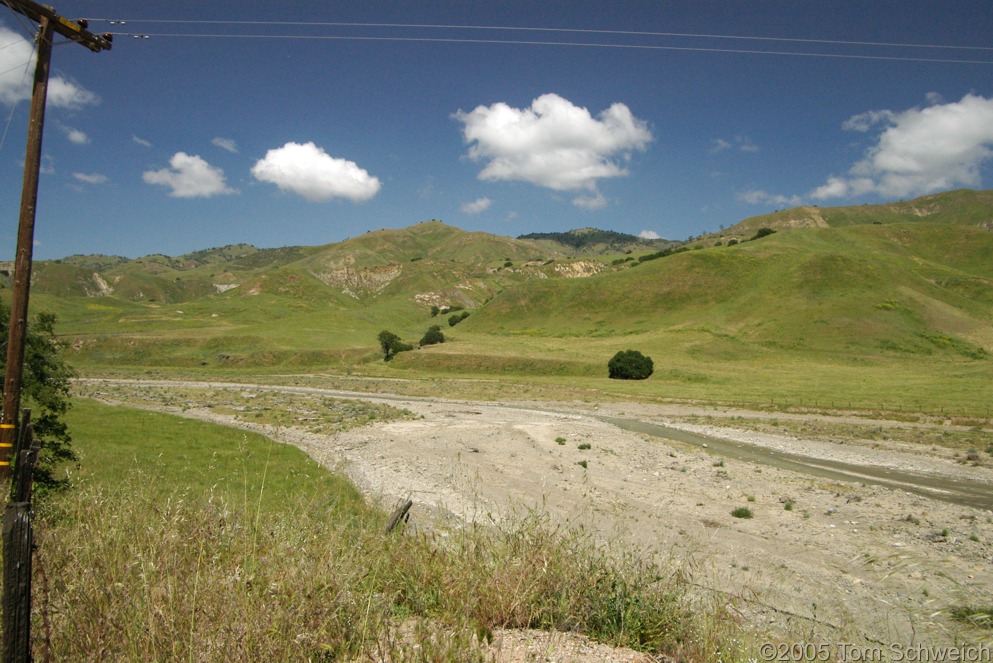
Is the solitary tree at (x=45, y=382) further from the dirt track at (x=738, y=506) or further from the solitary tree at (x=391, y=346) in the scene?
the solitary tree at (x=391, y=346)

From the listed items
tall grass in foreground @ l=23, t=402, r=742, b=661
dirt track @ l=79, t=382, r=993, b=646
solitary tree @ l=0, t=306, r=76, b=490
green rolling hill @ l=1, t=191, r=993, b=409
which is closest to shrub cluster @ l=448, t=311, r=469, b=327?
green rolling hill @ l=1, t=191, r=993, b=409

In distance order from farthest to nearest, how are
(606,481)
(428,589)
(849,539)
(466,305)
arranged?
(466,305) → (606,481) → (849,539) → (428,589)

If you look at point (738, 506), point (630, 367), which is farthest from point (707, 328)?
point (738, 506)

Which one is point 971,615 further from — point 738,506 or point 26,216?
point 26,216

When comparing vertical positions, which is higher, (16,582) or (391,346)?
(391,346)

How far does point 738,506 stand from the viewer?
59.0ft

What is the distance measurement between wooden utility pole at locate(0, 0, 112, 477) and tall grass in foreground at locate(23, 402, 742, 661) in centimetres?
416

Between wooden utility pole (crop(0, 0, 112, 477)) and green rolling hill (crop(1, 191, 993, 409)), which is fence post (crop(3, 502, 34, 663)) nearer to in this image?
wooden utility pole (crop(0, 0, 112, 477))

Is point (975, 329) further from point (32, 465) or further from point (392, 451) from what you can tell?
point (32, 465)

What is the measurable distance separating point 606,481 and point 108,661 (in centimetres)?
1894

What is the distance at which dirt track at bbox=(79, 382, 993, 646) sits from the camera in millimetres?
10211

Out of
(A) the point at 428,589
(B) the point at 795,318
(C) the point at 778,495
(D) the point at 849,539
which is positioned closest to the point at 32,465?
(A) the point at 428,589

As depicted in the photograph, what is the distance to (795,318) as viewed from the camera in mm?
81688

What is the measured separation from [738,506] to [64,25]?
21.6 metres
